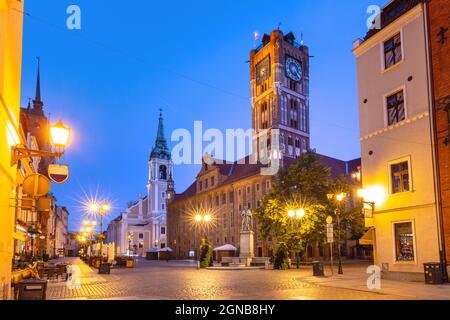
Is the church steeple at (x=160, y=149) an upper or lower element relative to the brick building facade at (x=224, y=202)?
upper

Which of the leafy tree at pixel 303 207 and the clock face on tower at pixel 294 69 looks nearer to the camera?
the leafy tree at pixel 303 207

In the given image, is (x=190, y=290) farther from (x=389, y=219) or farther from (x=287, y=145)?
(x=287, y=145)

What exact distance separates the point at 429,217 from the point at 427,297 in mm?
6870

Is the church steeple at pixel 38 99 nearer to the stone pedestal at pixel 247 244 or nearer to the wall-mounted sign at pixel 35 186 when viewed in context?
the stone pedestal at pixel 247 244

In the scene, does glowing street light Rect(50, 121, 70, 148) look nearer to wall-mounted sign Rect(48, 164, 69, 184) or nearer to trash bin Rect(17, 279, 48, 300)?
wall-mounted sign Rect(48, 164, 69, 184)

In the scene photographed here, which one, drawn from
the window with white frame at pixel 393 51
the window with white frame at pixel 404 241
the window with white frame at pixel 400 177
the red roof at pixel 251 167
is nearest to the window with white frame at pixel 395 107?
the window with white frame at pixel 393 51

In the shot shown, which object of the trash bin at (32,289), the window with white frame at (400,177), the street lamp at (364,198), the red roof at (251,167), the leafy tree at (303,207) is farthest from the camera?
the red roof at (251,167)

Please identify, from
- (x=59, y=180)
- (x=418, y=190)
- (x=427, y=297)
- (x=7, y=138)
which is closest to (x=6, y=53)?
(x=7, y=138)

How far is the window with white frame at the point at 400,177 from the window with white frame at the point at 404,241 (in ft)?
5.72

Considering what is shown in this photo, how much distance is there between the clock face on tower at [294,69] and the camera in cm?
8750

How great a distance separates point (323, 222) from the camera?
136ft

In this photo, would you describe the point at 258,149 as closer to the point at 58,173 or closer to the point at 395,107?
the point at 395,107

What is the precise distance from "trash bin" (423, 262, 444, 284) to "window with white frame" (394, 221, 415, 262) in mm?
1987

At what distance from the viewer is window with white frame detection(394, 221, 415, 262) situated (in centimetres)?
2262
